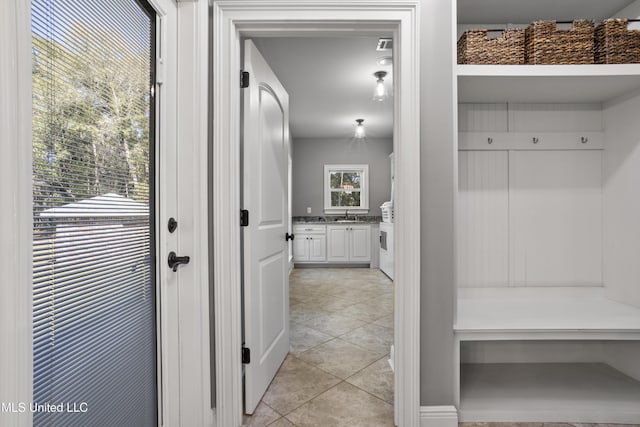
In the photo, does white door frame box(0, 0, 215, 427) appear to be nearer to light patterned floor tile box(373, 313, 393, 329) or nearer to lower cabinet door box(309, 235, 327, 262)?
light patterned floor tile box(373, 313, 393, 329)

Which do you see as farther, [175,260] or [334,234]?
[334,234]

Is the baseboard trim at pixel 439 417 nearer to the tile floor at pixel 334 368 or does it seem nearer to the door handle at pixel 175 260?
the tile floor at pixel 334 368

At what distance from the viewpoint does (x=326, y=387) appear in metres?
1.97

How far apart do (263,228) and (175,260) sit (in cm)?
60

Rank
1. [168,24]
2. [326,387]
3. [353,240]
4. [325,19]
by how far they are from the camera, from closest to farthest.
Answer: [168,24] → [325,19] → [326,387] → [353,240]

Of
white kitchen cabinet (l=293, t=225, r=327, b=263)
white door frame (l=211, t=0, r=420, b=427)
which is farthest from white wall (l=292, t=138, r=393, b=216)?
white door frame (l=211, t=0, r=420, b=427)

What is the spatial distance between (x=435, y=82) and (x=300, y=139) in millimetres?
5608

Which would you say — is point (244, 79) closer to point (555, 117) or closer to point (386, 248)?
point (555, 117)

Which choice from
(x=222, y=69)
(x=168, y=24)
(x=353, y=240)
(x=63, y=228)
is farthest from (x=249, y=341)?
(x=353, y=240)

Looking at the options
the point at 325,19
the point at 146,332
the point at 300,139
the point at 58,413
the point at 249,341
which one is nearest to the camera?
the point at 58,413

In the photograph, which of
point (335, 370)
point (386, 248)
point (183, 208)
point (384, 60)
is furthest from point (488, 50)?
point (386, 248)

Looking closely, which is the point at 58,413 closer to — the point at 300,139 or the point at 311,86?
the point at 311,86

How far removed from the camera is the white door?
1685mm

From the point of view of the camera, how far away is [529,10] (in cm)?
183
